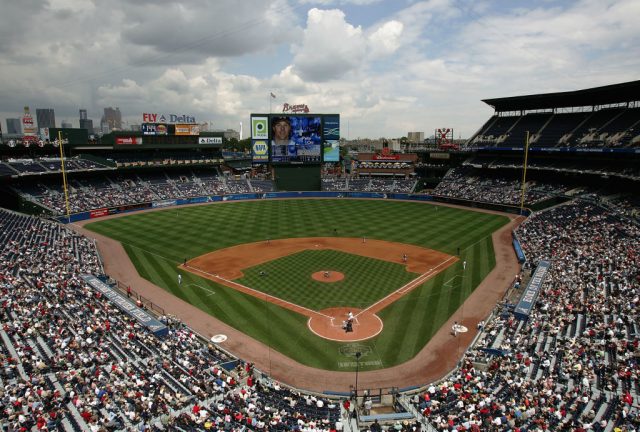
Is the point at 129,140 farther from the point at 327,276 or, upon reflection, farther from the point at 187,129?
the point at 327,276

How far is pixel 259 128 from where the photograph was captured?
79938 millimetres

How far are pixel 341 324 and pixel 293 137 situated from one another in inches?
2351

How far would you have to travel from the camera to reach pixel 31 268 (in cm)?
3228

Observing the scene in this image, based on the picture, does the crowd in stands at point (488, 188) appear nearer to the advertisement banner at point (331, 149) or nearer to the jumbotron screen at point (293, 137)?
the advertisement banner at point (331, 149)

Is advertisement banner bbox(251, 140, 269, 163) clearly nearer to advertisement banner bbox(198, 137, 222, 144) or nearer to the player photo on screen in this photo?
the player photo on screen

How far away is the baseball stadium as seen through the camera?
690 inches

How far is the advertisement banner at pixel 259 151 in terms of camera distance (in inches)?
3167

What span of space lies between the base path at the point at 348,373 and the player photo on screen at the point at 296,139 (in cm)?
4820

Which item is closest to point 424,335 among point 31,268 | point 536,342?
point 536,342

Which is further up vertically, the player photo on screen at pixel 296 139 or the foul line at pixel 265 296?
the player photo on screen at pixel 296 139

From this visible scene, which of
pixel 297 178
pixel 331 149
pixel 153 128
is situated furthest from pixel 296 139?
pixel 153 128

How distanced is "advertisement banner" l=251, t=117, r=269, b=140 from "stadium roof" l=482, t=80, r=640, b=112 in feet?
144

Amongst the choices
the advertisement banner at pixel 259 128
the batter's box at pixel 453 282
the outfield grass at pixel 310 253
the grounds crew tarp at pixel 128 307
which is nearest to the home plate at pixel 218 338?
the outfield grass at pixel 310 253

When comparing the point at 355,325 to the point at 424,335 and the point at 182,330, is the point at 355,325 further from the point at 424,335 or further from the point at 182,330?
the point at 182,330
